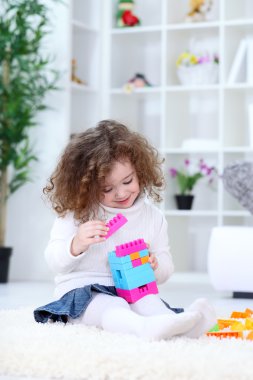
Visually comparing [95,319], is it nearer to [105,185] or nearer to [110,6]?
[105,185]

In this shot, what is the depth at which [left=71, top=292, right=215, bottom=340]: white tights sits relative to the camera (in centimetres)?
173

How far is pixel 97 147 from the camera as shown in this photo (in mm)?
2242

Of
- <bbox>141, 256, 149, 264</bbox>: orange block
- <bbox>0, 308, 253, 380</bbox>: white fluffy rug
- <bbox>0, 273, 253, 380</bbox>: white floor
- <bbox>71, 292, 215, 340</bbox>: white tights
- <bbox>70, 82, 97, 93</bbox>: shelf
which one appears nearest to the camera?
<bbox>0, 308, 253, 380</bbox>: white fluffy rug

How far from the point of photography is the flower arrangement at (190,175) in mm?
4691

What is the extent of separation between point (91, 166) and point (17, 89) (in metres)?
2.39

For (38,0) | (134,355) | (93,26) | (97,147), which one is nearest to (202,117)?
(93,26)

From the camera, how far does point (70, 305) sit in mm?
2121

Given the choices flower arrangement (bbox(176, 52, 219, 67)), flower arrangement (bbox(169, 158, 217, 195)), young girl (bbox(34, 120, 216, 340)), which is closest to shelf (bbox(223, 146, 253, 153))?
flower arrangement (bbox(169, 158, 217, 195))

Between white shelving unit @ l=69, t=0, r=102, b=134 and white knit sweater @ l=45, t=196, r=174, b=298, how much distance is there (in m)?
2.64

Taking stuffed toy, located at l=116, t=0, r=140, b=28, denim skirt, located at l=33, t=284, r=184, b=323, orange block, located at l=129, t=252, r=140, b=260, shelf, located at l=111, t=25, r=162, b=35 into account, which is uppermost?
stuffed toy, located at l=116, t=0, r=140, b=28

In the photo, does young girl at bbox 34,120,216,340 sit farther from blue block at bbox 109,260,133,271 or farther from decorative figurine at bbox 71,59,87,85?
decorative figurine at bbox 71,59,87,85

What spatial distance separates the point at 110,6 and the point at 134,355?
12.2ft

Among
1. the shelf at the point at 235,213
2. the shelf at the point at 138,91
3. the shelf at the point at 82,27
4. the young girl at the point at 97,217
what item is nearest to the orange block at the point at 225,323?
the young girl at the point at 97,217

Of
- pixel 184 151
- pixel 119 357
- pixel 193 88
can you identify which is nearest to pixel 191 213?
pixel 184 151
